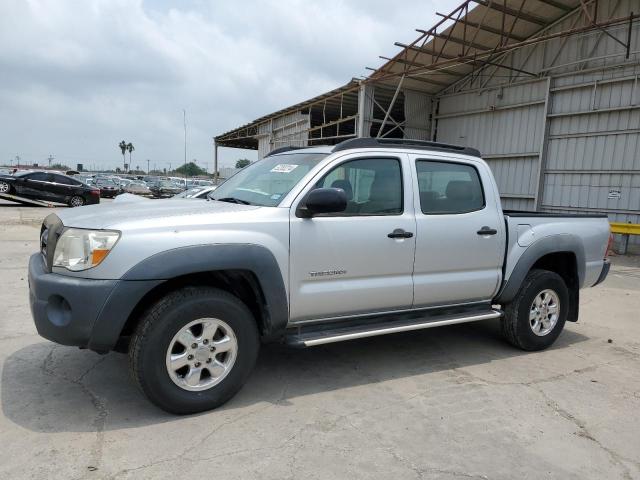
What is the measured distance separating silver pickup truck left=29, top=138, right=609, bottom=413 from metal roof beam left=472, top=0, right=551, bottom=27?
10.5 m

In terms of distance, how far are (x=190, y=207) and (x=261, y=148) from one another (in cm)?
2471

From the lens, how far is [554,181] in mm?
14977

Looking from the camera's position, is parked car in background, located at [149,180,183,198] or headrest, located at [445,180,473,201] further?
parked car in background, located at [149,180,183,198]

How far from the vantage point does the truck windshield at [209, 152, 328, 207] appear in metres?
3.75

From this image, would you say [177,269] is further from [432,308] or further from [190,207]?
[432,308]

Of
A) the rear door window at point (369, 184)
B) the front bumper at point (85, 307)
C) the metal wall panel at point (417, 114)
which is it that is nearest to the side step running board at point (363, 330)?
the rear door window at point (369, 184)

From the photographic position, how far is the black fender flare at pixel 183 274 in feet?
9.72

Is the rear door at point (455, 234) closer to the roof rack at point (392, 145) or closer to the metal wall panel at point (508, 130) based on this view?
the roof rack at point (392, 145)

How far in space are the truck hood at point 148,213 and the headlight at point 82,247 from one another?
6cm

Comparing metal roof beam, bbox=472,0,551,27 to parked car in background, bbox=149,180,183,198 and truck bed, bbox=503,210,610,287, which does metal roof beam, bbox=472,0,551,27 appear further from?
parked car in background, bbox=149,180,183,198

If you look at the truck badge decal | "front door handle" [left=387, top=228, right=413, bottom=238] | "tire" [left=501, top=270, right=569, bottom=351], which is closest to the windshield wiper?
the truck badge decal

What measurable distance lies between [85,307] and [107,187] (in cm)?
3151

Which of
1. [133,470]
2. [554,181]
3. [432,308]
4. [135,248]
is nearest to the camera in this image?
[133,470]

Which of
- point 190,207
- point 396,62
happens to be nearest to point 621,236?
point 396,62
